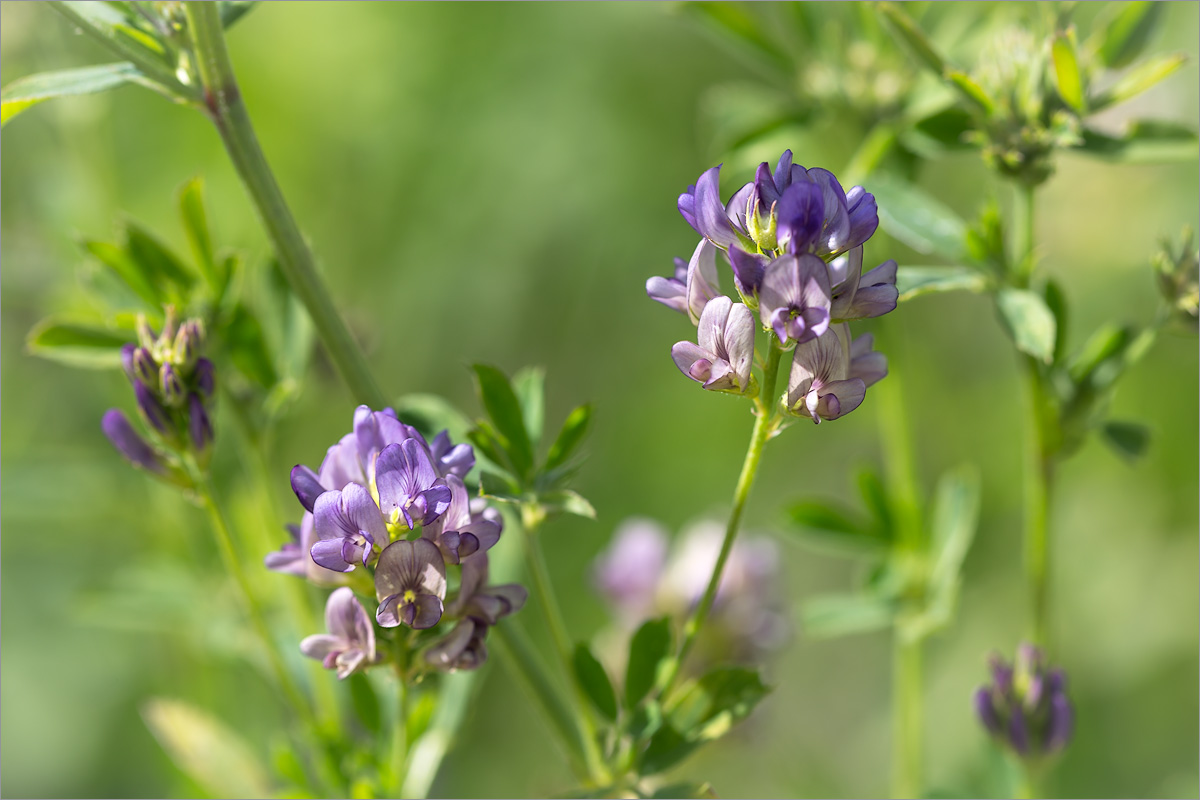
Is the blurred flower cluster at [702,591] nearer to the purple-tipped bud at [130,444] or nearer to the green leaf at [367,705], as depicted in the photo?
the green leaf at [367,705]

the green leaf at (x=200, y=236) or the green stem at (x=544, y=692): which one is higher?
the green leaf at (x=200, y=236)

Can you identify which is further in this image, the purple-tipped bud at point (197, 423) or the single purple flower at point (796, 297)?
the purple-tipped bud at point (197, 423)

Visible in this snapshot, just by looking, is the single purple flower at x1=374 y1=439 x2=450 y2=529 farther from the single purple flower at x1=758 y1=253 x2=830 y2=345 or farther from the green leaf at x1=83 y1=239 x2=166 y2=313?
the green leaf at x1=83 y1=239 x2=166 y2=313

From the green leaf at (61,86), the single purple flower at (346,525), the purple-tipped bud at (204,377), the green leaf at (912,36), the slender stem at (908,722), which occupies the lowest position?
the slender stem at (908,722)

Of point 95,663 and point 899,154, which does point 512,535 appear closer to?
point 899,154

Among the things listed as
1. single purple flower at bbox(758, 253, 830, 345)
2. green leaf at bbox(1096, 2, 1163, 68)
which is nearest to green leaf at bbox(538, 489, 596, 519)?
single purple flower at bbox(758, 253, 830, 345)

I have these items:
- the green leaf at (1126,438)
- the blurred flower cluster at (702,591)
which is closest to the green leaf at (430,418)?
the blurred flower cluster at (702,591)
